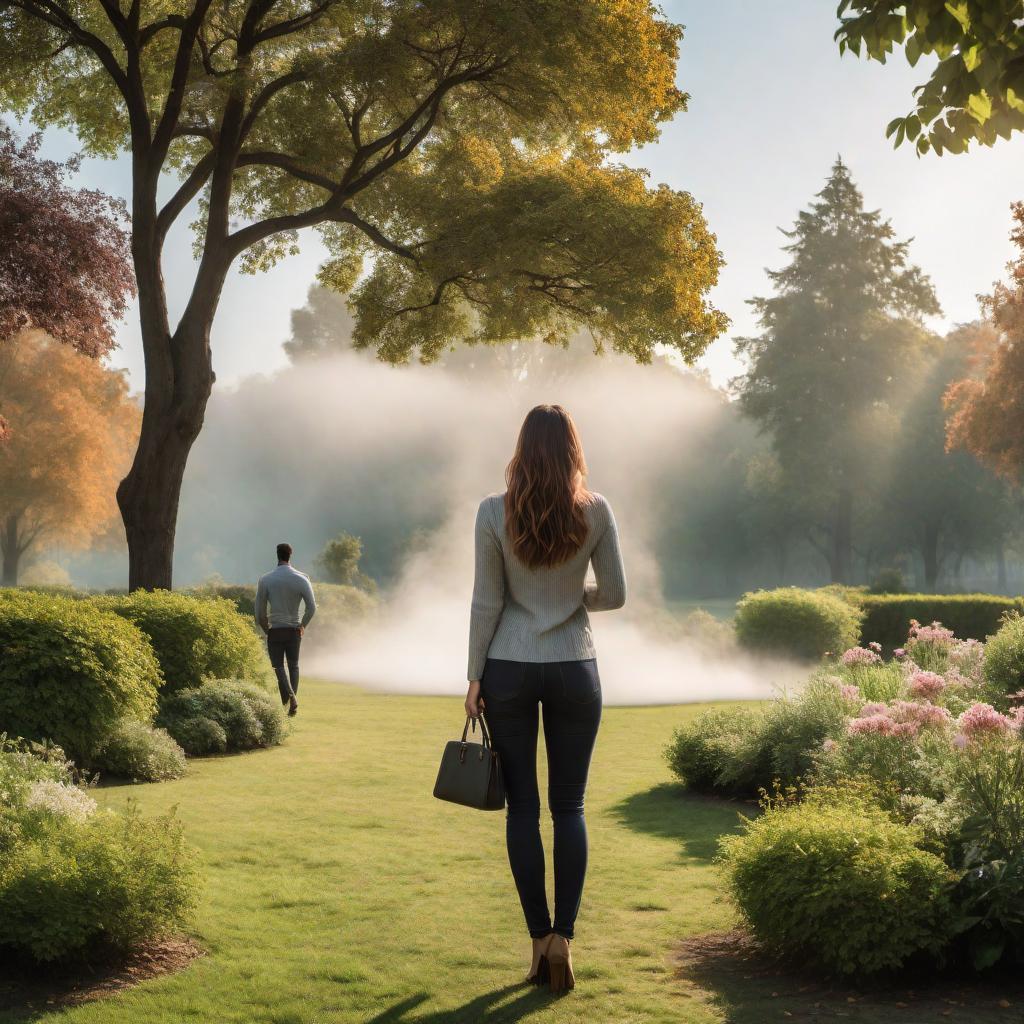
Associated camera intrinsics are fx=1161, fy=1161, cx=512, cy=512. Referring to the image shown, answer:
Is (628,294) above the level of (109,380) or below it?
below

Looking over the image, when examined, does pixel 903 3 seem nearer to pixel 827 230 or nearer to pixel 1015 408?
pixel 1015 408

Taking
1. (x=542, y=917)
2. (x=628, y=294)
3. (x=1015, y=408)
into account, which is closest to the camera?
(x=542, y=917)

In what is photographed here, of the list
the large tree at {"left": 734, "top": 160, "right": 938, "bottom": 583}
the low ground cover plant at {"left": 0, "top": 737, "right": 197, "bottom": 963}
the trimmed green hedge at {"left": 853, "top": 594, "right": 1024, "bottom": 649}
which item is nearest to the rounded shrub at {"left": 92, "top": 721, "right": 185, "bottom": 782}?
the low ground cover plant at {"left": 0, "top": 737, "right": 197, "bottom": 963}

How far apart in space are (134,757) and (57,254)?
38.0ft

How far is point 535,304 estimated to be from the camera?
16047mm

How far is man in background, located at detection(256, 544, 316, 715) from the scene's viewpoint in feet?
40.7

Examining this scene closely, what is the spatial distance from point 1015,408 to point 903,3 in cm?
2998

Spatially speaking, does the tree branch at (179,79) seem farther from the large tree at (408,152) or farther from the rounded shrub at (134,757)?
the rounded shrub at (134,757)

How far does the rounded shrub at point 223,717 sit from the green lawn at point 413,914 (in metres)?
0.53

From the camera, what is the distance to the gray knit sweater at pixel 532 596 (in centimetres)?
436

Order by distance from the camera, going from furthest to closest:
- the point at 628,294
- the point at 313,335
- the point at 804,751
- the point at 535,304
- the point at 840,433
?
1. the point at 313,335
2. the point at 840,433
3. the point at 535,304
4. the point at 628,294
5. the point at 804,751

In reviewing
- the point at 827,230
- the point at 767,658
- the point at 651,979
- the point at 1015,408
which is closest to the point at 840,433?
the point at 827,230

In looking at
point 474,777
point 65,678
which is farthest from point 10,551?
point 474,777

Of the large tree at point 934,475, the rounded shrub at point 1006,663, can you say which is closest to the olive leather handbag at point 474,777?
the rounded shrub at point 1006,663
